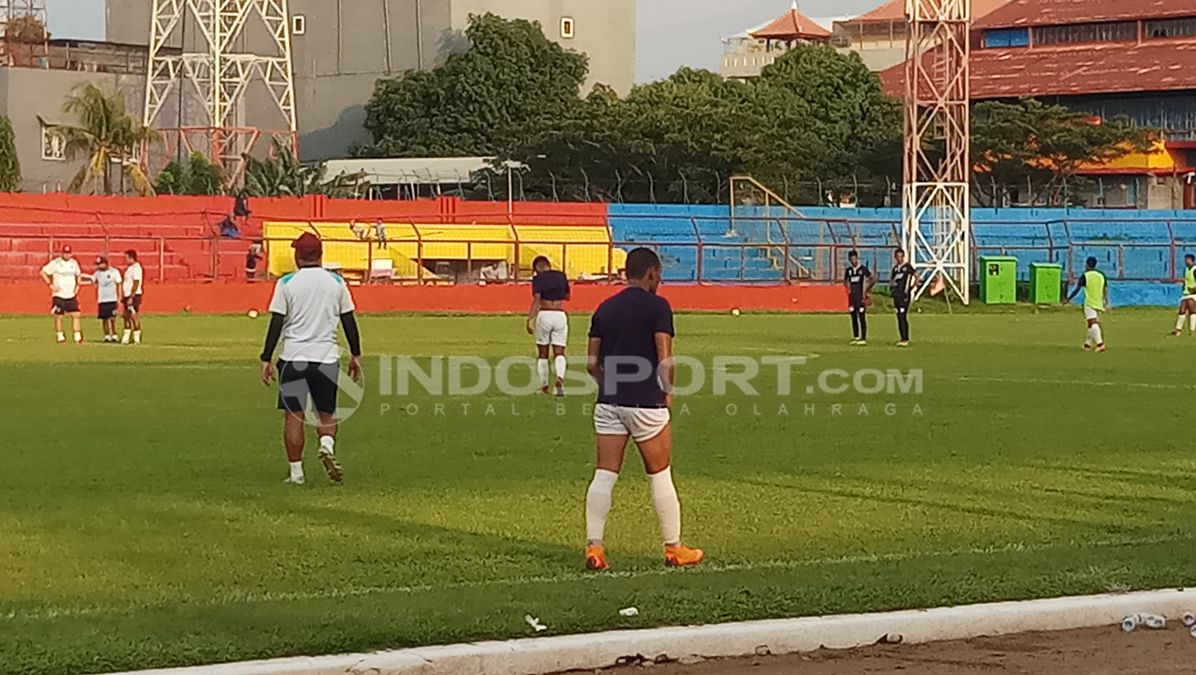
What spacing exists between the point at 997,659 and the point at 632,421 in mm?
2775

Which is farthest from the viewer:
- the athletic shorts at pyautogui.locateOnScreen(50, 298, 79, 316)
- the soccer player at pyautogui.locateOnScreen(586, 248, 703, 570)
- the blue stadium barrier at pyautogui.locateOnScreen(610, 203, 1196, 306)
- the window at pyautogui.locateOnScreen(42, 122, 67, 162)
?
the window at pyautogui.locateOnScreen(42, 122, 67, 162)

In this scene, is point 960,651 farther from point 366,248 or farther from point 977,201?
point 977,201

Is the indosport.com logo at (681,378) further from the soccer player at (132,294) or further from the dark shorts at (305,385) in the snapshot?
the dark shorts at (305,385)

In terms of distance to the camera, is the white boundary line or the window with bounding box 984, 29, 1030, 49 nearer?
the white boundary line

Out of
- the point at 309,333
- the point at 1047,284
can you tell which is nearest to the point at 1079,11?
the point at 1047,284

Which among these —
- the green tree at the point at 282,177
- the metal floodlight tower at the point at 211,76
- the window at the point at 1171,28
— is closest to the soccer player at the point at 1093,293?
the green tree at the point at 282,177

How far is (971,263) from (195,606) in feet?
191

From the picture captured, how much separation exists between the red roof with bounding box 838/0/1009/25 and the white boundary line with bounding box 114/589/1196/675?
5043 inches

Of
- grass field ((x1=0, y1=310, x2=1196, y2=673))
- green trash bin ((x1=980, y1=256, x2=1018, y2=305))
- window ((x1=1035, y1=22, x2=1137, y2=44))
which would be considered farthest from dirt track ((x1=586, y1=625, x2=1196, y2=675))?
window ((x1=1035, y1=22, x2=1137, y2=44))

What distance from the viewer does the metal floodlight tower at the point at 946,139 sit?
5947cm

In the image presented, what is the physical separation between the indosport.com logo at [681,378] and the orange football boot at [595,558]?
12504 mm

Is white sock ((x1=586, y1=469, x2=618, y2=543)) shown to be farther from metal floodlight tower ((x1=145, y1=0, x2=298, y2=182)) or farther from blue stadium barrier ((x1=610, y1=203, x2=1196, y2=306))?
metal floodlight tower ((x1=145, y1=0, x2=298, y2=182))

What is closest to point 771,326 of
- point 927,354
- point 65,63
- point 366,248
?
point 927,354

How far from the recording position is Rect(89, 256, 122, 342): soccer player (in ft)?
118
